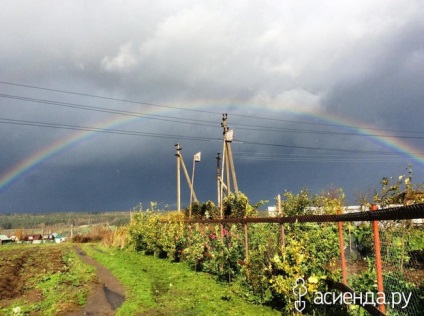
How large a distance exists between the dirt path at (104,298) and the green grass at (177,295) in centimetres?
22

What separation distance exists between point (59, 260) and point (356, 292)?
1628 cm

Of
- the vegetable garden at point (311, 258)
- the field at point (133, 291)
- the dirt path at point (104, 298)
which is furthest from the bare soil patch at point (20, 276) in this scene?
the vegetable garden at point (311, 258)

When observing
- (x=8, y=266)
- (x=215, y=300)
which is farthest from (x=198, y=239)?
(x=8, y=266)

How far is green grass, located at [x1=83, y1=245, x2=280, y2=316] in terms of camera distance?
300 inches

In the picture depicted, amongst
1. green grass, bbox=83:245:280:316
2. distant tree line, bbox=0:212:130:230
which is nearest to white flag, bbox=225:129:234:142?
green grass, bbox=83:245:280:316

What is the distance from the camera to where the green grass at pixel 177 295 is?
7617mm

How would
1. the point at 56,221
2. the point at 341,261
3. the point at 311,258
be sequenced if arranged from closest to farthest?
the point at 341,261 → the point at 311,258 → the point at 56,221

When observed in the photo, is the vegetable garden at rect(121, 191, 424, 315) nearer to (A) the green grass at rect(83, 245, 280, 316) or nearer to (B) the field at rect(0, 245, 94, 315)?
(A) the green grass at rect(83, 245, 280, 316)

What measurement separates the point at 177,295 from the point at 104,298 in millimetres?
1831

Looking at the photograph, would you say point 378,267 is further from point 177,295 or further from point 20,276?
point 20,276

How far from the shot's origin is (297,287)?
21.4 feet

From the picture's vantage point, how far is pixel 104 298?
939 cm

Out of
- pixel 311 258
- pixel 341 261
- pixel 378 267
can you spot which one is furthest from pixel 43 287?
pixel 378 267

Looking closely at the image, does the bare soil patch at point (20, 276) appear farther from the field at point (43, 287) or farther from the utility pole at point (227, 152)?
the utility pole at point (227, 152)
